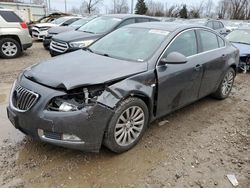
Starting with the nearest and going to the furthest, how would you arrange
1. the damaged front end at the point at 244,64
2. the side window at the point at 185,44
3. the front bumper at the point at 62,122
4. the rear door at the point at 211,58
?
the front bumper at the point at 62,122, the side window at the point at 185,44, the rear door at the point at 211,58, the damaged front end at the point at 244,64

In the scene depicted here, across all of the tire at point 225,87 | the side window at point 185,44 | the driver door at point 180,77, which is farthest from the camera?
the tire at point 225,87

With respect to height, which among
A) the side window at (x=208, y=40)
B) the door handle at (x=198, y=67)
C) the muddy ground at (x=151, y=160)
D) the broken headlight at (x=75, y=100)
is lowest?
the muddy ground at (x=151, y=160)

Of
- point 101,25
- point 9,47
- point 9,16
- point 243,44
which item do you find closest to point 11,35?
point 9,47

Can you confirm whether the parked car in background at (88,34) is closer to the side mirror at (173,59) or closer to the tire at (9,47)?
the tire at (9,47)

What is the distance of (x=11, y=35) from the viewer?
31.2 feet

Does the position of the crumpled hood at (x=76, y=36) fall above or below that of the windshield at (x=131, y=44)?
Answer: below

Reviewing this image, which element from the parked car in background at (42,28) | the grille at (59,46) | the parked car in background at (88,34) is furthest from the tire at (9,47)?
the parked car in background at (42,28)

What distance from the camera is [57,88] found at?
304cm

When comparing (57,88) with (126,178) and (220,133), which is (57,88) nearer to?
(126,178)

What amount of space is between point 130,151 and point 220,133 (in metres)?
1.58

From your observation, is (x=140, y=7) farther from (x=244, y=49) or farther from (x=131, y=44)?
(x=131, y=44)

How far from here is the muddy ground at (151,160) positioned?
3004 millimetres

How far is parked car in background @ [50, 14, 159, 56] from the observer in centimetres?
787

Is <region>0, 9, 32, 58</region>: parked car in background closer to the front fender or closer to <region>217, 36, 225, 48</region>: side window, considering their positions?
<region>217, 36, 225, 48</region>: side window
